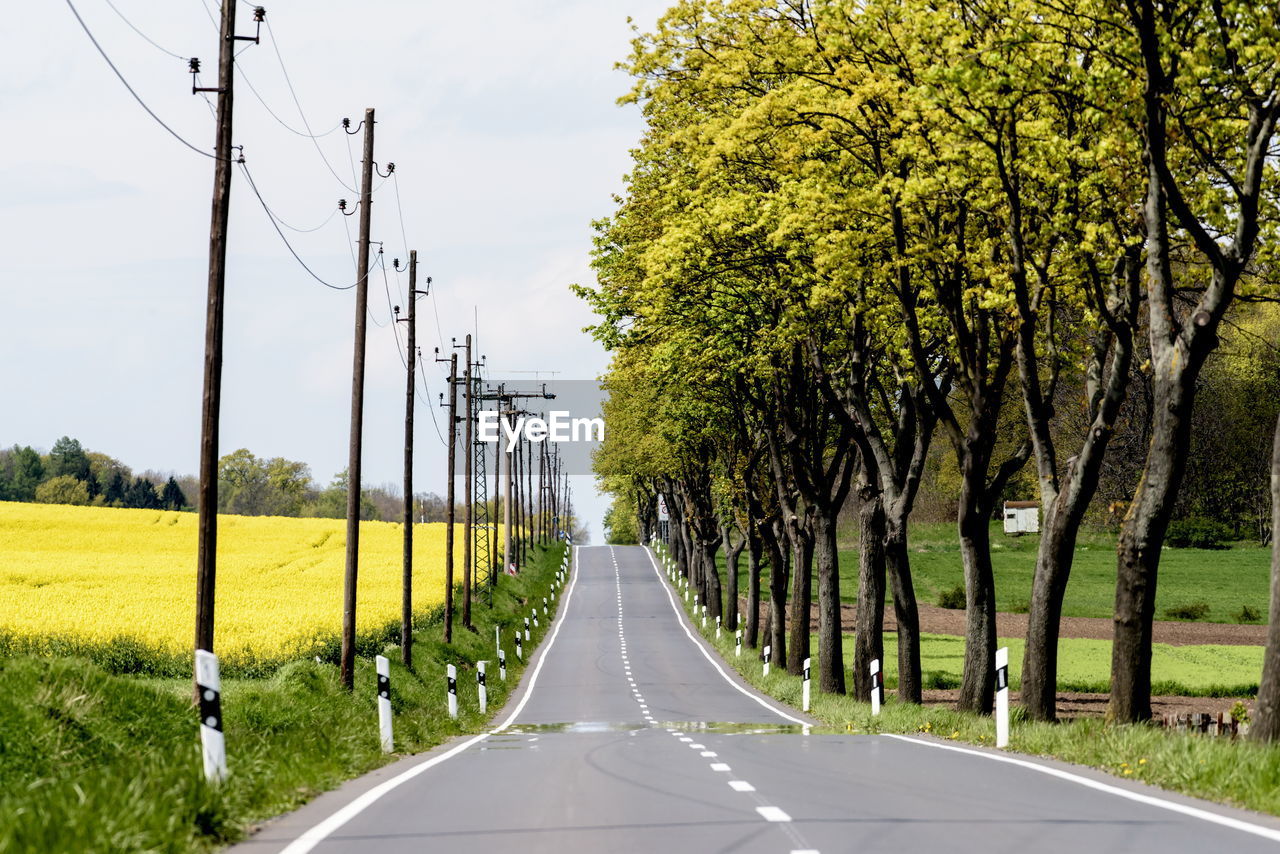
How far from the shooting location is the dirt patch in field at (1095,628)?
58.4m

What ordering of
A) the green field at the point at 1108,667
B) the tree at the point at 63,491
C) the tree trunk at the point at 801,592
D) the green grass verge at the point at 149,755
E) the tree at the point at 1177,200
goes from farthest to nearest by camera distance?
the tree at the point at 63,491
the green field at the point at 1108,667
the tree trunk at the point at 801,592
the tree at the point at 1177,200
the green grass verge at the point at 149,755

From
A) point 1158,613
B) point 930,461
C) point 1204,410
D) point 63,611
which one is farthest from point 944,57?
point 930,461

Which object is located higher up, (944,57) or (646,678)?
(944,57)

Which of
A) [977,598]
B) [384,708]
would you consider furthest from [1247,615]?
[384,708]

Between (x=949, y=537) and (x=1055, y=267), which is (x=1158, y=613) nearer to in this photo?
(x=949, y=537)

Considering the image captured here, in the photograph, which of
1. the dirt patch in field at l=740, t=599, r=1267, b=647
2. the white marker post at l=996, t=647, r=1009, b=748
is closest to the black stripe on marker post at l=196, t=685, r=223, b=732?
the white marker post at l=996, t=647, r=1009, b=748

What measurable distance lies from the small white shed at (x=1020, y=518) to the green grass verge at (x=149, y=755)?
98181mm

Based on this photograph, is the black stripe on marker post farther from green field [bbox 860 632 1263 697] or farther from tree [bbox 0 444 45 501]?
tree [bbox 0 444 45 501]

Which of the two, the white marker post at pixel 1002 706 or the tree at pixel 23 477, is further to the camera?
Result: the tree at pixel 23 477

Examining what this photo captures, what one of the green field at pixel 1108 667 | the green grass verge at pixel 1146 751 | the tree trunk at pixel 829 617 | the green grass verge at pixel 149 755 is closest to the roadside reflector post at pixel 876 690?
the green grass verge at pixel 1146 751

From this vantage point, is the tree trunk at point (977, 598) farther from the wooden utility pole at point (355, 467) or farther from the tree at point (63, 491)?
the tree at point (63, 491)

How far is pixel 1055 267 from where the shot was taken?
19.3 metres

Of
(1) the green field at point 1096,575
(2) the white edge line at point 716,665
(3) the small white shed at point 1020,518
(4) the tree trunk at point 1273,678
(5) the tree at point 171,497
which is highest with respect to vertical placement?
(5) the tree at point 171,497

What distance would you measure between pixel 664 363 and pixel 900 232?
1009 centimetres
